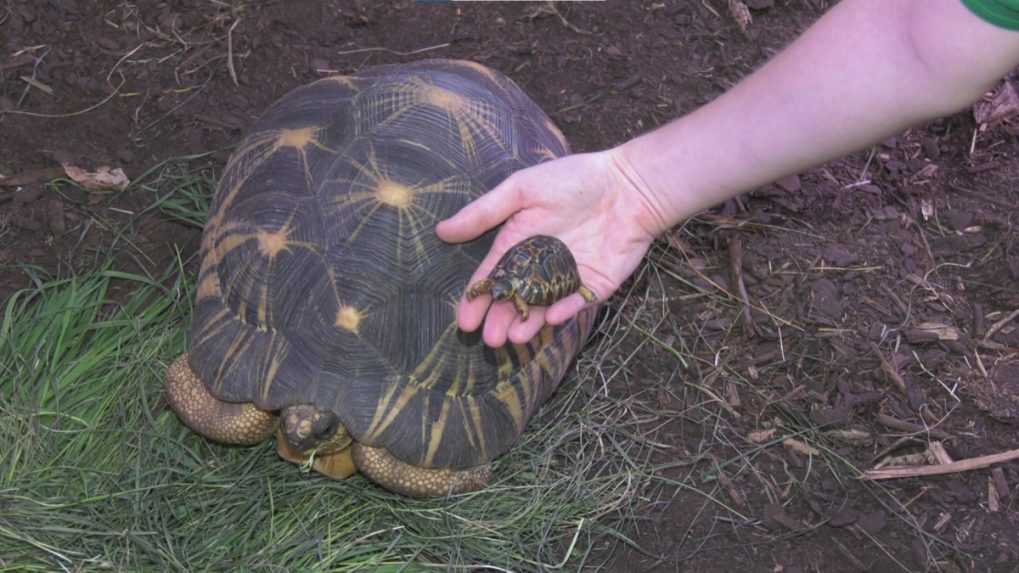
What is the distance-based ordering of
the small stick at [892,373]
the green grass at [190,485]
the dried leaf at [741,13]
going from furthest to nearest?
1. the dried leaf at [741,13]
2. the small stick at [892,373]
3. the green grass at [190,485]

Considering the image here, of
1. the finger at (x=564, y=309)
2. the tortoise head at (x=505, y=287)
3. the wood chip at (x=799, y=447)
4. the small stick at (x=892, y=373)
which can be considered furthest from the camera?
the small stick at (x=892, y=373)

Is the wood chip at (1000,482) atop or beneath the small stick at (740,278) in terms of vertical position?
beneath

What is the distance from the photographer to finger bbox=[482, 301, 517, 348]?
274 centimetres

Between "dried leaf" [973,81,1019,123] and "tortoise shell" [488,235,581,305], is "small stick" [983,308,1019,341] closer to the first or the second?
"dried leaf" [973,81,1019,123]

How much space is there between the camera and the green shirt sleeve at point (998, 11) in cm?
206

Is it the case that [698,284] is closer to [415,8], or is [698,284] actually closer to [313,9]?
[415,8]

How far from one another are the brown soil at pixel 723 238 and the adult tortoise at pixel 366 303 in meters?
0.62

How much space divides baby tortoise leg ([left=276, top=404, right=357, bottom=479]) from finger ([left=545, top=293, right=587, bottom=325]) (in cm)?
69

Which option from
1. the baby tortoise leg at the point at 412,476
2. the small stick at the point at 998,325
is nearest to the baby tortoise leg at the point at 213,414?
the baby tortoise leg at the point at 412,476

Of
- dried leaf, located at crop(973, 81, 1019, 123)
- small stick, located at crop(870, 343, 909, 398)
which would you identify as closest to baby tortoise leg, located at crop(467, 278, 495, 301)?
small stick, located at crop(870, 343, 909, 398)

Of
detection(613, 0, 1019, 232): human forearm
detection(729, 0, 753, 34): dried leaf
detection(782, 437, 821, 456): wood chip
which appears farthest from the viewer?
detection(729, 0, 753, 34): dried leaf

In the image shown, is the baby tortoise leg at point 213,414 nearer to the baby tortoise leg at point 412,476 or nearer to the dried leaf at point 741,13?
the baby tortoise leg at point 412,476

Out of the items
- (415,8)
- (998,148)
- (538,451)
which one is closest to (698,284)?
(538,451)

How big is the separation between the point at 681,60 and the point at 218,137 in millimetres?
1913
